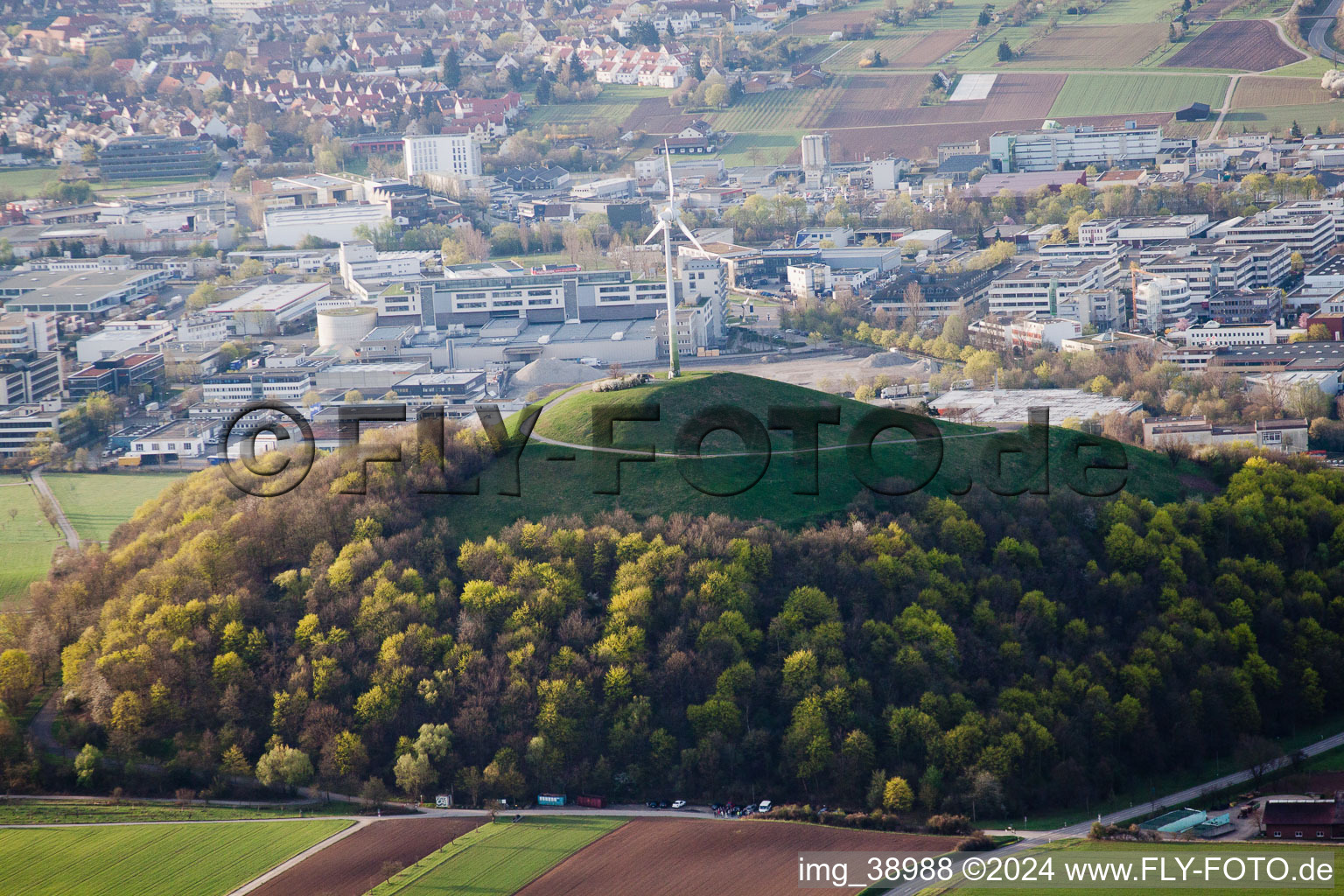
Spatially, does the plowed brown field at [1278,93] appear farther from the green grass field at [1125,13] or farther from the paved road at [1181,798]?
the paved road at [1181,798]

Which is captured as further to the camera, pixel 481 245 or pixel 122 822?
pixel 481 245

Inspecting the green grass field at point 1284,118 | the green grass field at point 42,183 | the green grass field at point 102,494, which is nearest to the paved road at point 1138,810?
the green grass field at point 102,494

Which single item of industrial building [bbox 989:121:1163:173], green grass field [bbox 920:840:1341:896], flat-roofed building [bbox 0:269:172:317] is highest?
industrial building [bbox 989:121:1163:173]

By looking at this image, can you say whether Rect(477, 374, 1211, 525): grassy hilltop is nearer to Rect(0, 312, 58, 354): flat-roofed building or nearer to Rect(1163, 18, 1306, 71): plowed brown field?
Rect(0, 312, 58, 354): flat-roofed building

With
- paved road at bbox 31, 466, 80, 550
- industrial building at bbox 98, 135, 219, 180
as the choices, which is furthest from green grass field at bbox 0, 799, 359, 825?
industrial building at bbox 98, 135, 219, 180

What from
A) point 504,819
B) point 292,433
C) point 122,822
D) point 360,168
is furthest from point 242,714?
point 360,168

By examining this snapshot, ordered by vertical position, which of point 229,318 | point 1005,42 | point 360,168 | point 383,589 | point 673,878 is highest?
point 1005,42

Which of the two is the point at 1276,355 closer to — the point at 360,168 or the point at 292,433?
the point at 292,433


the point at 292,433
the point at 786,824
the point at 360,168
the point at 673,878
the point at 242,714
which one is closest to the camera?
the point at 673,878
